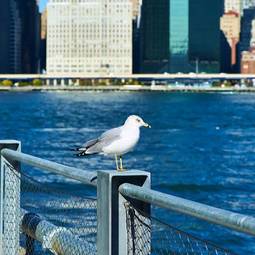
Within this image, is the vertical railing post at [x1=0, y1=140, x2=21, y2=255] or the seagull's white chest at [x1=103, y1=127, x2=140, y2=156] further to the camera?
the vertical railing post at [x1=0, y1=140, x2=21, y2=255]

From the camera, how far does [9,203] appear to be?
5.92m

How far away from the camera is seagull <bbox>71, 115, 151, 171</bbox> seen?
16.4ft

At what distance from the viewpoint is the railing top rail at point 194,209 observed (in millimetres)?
3584

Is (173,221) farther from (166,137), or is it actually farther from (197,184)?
(166,137)

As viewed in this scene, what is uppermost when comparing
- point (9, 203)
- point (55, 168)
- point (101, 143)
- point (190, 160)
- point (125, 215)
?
point (101, 143)

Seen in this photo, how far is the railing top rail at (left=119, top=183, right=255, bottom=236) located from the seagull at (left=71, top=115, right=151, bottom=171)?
2.45 ft

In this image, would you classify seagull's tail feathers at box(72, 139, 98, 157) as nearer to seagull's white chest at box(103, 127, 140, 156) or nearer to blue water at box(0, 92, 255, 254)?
seagull's white chest at box(103, 127, 140, 156)

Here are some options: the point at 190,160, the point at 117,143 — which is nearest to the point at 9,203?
the point at 117,143

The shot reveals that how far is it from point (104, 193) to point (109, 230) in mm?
177

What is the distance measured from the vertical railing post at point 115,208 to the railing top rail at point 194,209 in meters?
0.04

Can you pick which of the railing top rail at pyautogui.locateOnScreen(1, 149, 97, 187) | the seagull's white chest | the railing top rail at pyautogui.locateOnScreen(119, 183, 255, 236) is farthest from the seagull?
the railing top rail at pyautogui.locateOnScreen(119, 183, 255, 236)

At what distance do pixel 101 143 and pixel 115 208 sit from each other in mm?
927

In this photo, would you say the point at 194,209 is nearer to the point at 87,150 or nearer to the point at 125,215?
the point at 125,215

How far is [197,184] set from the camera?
29.8 meters
